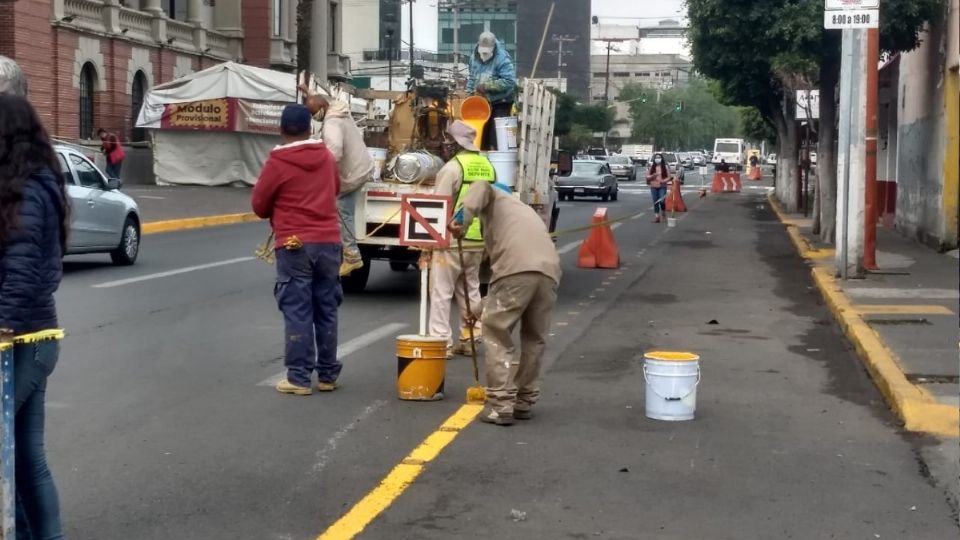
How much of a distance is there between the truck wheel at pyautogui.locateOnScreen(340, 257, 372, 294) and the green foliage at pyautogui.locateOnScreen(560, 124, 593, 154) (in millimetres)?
71676

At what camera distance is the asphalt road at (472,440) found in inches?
250

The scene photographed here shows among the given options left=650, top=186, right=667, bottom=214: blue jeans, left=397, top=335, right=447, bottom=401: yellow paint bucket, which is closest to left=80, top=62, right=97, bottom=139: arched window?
left=650, top=186, right=667, bottom=214: blue jeans

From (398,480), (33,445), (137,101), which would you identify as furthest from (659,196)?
(33,445)

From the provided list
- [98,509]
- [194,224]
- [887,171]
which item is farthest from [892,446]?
A: [887,171]

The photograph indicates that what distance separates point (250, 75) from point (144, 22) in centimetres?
478

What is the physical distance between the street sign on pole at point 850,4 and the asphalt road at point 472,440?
4.12 m

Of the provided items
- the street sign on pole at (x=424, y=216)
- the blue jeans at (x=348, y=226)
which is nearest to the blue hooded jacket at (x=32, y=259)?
the street sign on pole at (x=424, y=216)

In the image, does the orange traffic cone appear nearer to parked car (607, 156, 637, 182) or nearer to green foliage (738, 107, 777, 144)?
green foliage (738, 107, 777, 144)

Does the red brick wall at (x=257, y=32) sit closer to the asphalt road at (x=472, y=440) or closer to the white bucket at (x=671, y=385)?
the asphalt road at (x=472, y=440)

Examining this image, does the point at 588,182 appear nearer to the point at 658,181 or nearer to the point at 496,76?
the point at 658,181

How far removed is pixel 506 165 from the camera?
14.3m

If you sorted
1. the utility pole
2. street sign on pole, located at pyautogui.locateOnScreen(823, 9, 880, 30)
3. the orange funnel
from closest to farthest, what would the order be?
the orange funnel
street sign on pole, located at pyautogui.locateOnScreen(823, 9, 880, 30)
the utility pole

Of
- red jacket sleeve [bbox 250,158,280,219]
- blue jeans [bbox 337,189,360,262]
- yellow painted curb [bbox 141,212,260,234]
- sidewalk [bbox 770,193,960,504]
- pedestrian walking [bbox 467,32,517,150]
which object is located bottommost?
sidewalk [bbox 770,193,960,504]

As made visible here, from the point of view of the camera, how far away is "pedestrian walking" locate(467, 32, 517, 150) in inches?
576
